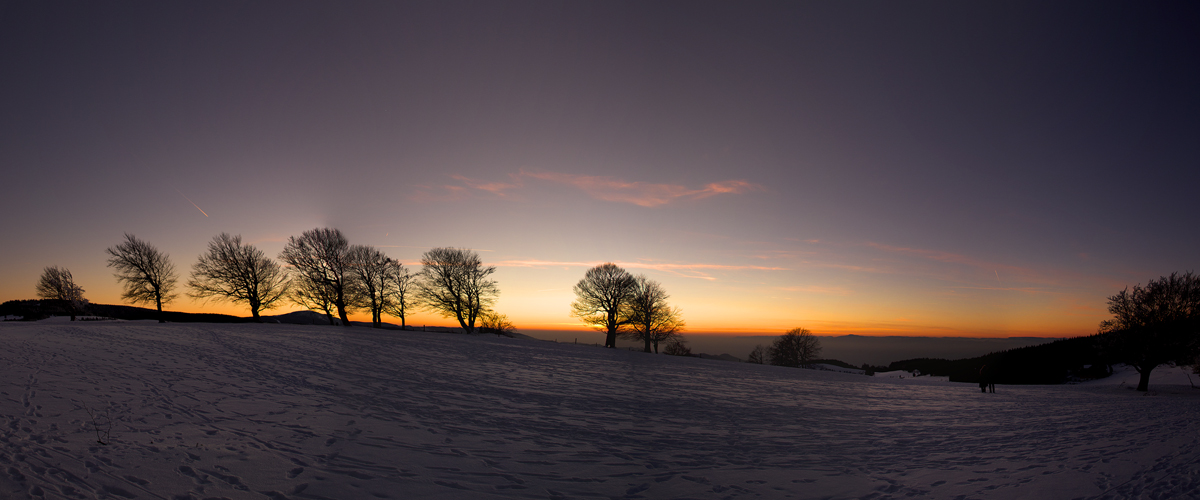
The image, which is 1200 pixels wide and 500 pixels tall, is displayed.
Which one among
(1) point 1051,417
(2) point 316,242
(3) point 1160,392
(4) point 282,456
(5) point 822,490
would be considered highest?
(2) point 316,242

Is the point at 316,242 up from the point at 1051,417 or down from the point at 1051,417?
up

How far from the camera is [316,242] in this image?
45156 mm

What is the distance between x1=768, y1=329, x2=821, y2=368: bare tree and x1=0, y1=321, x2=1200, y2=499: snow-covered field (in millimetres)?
62158

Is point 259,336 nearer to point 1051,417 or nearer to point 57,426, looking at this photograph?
point 57,426

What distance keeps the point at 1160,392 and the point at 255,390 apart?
158 ft

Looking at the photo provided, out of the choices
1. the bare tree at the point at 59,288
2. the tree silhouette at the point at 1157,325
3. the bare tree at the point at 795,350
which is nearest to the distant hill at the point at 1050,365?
the tree silhouette at the point at 1157,325

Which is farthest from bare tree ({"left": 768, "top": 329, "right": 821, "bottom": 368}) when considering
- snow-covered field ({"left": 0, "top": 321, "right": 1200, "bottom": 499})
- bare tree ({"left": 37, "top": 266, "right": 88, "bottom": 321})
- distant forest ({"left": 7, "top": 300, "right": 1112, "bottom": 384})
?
bare tree ({"left": 37, "top": 266, "right": 88, "bottom": 321})

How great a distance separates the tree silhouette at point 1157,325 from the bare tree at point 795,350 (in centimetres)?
4853

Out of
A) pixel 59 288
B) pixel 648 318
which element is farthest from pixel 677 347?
pixel 59 288

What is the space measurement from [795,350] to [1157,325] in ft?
169

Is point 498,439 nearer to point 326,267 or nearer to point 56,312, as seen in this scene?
point 326,267

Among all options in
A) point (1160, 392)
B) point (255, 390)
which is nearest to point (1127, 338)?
point (1160, 392)

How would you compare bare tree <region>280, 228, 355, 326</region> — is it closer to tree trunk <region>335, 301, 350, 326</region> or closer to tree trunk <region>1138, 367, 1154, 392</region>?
tree trunk <region>335, 301, 350, 326</region>

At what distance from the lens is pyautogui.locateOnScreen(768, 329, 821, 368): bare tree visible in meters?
78.1
